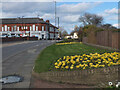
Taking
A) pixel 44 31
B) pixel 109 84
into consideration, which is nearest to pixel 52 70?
pixel 109 84

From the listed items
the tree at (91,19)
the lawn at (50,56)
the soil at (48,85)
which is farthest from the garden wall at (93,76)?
the tree at (91,19)

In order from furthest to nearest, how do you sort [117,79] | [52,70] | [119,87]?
[52,70] → [117,79] → [119,87]

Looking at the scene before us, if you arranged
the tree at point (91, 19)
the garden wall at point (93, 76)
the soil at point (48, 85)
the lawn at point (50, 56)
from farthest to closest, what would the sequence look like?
the tree at point (91, 19) → the lawn at point (50, 56) → the garden wall at point (93, 76) → the soil at point (48, 85)

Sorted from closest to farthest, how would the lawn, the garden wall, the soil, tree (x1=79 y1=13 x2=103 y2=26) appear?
the soil → the garden wall → the lawn → tree (x1=79 y1=13 x2=103 y2=26)

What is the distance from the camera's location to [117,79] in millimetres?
7969

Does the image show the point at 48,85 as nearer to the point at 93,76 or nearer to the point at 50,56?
the point at 93,76

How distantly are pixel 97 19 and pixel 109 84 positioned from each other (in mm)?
80972

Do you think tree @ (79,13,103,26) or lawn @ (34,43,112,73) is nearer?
lawn @ (34,43,112,73)

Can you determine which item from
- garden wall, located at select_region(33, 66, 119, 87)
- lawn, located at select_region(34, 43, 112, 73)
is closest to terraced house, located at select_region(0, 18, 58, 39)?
lawn, located at select_region(34, 43, 112, 73)

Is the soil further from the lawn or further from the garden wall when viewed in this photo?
the lawn

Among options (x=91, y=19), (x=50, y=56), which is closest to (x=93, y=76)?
(x=50, y=56)

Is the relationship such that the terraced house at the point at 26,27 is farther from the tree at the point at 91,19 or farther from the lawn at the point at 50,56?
the lawn at the point at 50,56

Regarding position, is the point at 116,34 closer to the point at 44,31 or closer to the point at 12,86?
the point at 12,86

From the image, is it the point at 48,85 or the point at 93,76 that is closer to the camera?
the point at 48,85
